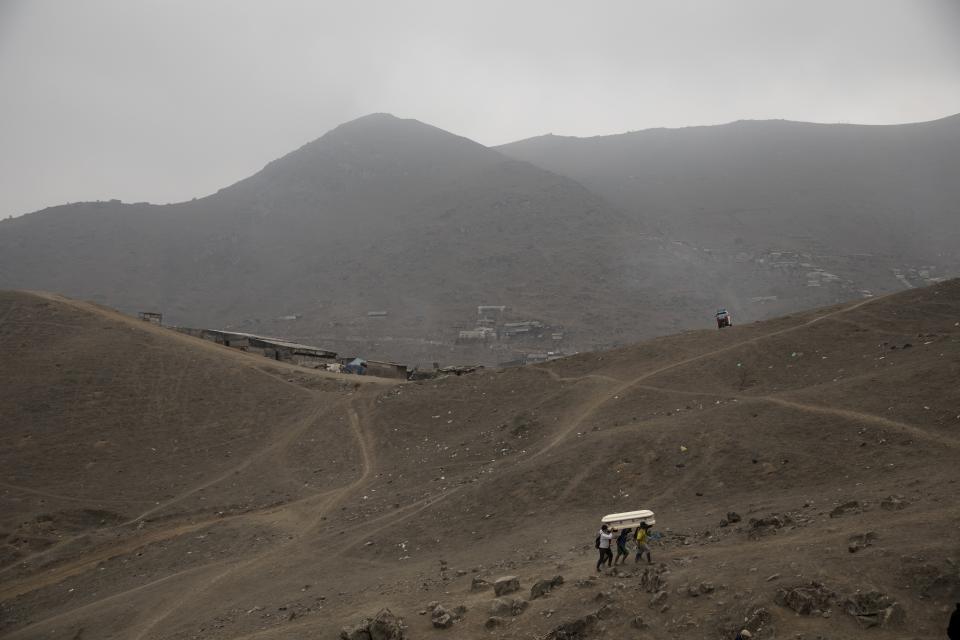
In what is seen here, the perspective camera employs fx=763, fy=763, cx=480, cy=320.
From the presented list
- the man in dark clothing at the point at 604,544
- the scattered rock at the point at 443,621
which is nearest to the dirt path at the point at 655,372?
the man in dark clothing at the point at 604,544

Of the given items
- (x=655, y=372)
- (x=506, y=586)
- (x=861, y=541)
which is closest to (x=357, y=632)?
(x=506, y=586)

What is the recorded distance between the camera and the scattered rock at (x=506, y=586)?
13.1 m

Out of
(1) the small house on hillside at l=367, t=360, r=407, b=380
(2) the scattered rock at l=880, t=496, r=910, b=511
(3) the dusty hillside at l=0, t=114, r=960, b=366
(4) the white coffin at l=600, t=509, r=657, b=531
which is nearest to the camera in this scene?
(2) the scattered rock at l=880, t=496, r=910, b=511

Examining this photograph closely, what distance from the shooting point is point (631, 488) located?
18.4 meters

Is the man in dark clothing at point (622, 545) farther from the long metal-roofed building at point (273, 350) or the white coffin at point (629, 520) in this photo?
the long metal-roofed building at point (273, 350)

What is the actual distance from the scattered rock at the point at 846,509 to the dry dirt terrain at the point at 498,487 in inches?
2.8

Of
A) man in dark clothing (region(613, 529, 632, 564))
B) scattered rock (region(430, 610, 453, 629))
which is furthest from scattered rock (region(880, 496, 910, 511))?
scattered rock (region(430, 610, 453, 629))

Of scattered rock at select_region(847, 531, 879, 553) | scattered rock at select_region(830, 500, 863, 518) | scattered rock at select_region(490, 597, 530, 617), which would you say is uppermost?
scattered rock at select_region(847, 531, 879, 553)

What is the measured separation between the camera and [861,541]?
11.5 meters

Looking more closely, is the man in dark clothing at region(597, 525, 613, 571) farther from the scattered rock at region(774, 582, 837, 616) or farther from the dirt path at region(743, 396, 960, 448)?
the dirt path at region(743, 396, 960, 448)

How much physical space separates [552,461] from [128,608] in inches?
438

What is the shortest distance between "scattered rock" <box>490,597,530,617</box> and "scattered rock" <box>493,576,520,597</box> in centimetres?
61

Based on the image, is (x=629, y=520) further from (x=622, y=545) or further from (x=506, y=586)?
(x=506, y=586)

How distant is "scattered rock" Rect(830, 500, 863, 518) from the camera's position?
1351 centimetres
